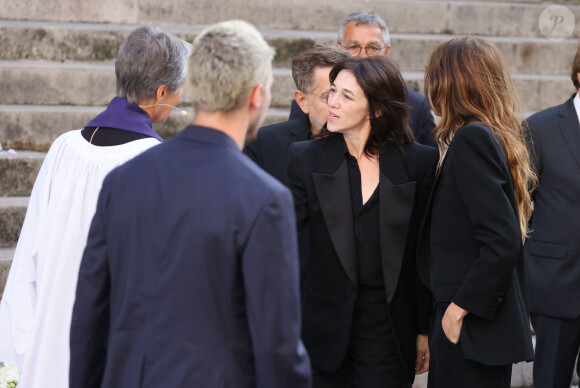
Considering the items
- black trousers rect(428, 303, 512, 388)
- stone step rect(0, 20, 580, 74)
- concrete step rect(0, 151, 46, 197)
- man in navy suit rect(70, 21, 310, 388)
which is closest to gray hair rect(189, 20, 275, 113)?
man in navy suit rect(70, 21, 310, 388)

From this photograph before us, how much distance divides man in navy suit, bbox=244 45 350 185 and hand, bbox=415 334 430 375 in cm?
91

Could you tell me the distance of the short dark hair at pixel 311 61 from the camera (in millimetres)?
3787

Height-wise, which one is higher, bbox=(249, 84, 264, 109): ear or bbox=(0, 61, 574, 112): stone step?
bbox=(249, 84, 264, 109): ear

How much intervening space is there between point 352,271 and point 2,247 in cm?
272

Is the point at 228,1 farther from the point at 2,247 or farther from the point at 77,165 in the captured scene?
the point at 77,165

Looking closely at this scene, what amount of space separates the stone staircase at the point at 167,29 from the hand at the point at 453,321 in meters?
2.03

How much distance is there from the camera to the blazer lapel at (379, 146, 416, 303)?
314 centimetres

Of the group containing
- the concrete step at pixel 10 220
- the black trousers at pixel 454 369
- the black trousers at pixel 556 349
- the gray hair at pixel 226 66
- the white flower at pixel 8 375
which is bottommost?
the black trousers at pixel 556 349

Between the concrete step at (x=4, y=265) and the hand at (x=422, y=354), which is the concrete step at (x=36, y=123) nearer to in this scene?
the concrete step at (x=4, y=265)

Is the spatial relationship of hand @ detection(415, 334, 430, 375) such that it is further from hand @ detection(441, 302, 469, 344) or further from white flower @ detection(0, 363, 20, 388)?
white flower @ detection(0, 363, 20, 388)

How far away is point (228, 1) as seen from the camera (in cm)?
636

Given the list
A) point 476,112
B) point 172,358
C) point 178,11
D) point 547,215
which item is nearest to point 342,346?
point 476,112

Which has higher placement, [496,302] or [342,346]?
[496,302]

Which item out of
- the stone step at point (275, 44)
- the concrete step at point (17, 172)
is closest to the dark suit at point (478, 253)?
the concrete step at point (17, 172)
